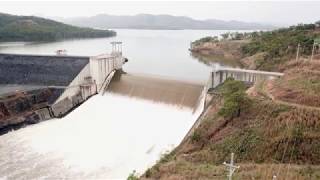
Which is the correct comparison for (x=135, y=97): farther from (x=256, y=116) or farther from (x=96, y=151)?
(x=256, y=116)

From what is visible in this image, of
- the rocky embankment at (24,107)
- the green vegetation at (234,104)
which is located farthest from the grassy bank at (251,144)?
the rocky embankment at (24,107)

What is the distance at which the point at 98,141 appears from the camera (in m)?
16.9

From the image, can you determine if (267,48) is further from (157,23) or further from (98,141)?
(157,23)

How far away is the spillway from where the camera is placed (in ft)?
48.3

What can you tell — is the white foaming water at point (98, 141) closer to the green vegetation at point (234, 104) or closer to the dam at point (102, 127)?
the dam at point (102, 127)

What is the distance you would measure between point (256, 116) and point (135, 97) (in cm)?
811

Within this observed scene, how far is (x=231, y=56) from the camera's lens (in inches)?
1636

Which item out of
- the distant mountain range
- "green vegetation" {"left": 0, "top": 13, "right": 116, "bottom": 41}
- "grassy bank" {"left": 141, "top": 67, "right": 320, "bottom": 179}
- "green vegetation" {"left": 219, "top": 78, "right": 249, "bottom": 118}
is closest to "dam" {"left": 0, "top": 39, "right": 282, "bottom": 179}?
"grassy bank" {"left": 141, "top": 67, "right": 320, "bottom": 179}

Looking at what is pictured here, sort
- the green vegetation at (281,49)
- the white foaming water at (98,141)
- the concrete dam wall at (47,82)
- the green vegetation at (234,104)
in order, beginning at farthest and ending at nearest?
the green vegetation at (281,49), the concrete dam wall at (47,82), the green vegetation at (234,104), the white foaming water at (98,141)

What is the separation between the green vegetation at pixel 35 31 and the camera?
197ft

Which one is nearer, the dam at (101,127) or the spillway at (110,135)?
the spillway at (110,135)

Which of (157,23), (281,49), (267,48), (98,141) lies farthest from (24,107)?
(157,23)

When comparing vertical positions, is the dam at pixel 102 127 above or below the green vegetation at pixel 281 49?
below

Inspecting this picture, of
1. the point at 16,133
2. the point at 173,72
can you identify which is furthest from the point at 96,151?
the point at 173,72
